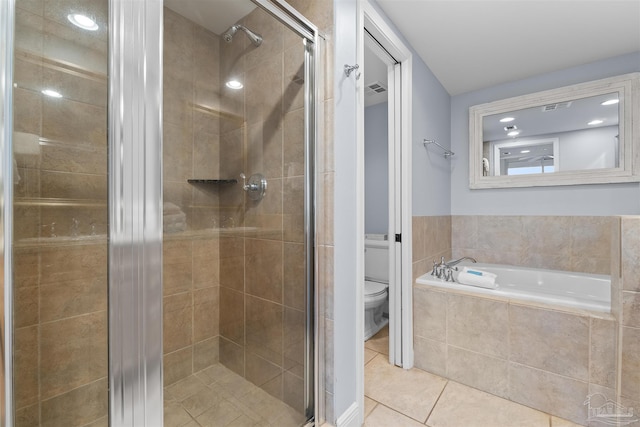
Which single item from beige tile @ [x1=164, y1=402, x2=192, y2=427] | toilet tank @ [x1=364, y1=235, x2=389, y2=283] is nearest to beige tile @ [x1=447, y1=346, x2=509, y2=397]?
toilet tank @ [x1=364, y1=235, x2=389, y2=283]

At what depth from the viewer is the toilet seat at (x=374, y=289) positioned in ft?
7.14

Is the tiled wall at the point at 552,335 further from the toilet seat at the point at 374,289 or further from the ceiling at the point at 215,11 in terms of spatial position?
the ceiling at the point at 215,11

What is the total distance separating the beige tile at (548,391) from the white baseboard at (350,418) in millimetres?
949

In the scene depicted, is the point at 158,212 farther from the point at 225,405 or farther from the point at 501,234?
the point at 501,234

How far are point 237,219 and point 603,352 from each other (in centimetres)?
196

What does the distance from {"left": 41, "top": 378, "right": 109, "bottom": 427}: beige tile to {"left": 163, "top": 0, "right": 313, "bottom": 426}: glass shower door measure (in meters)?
0.26

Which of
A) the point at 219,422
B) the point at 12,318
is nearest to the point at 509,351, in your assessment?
the point at 219,422

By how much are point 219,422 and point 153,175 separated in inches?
44.3

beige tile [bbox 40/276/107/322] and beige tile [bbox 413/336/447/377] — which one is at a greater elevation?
beige tile [bbox 40/276/107/322]

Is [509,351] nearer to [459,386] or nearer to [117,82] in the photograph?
[459,386]

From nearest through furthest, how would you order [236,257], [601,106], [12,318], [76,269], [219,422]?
[12,318], [76,269], [219,422], [236,257], [601,106]

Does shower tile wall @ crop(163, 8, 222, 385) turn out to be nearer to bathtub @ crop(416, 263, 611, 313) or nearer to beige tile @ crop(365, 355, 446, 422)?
beige tile @ crop(365, 355, 446, 422)

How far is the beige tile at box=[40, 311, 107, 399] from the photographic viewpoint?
3.26 feet

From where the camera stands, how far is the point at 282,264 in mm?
1332
